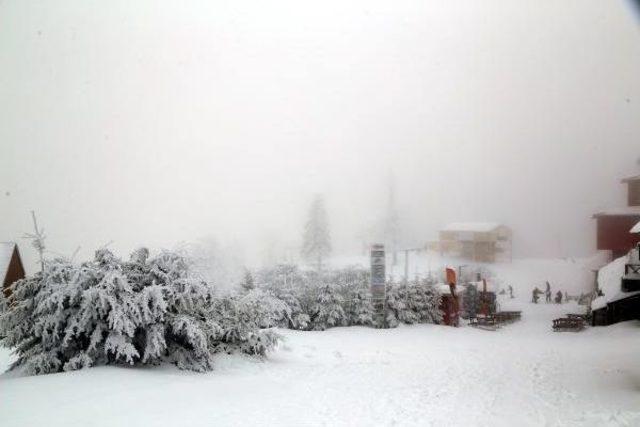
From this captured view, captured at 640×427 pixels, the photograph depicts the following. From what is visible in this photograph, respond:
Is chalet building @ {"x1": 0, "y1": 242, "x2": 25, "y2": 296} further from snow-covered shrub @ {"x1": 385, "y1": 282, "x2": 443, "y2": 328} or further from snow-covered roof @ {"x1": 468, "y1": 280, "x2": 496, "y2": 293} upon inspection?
snow-covered roof @ {"x1": 468, "y1": 280, "x2": 496, "y2": 293}

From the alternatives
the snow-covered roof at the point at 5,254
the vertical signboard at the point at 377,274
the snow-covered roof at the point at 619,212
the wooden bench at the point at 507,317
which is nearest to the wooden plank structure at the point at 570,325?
the wooden bench at the point at 507,317

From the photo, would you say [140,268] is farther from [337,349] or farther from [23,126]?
[23,126]

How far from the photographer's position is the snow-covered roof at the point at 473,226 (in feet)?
78.0

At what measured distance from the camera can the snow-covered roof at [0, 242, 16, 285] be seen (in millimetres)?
24312

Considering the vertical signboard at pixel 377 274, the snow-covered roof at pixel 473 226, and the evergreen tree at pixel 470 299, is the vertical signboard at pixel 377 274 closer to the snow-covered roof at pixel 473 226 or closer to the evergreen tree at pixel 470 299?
the evergreen tree at pixel 470 299

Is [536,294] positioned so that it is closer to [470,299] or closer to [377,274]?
[470,299]

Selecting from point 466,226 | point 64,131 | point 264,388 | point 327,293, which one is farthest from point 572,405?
point 64,131

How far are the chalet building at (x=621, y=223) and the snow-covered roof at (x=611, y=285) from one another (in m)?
1.62

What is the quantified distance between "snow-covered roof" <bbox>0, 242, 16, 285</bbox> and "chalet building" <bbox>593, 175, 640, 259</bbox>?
99.0ft

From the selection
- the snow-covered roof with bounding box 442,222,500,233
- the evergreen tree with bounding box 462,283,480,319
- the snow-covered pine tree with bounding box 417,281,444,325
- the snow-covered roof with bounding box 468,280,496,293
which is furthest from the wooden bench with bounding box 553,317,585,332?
the snow-covered roof with bounding box 442,222,500,233

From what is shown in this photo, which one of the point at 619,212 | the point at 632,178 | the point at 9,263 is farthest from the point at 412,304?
the point at 9,263

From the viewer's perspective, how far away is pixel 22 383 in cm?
623

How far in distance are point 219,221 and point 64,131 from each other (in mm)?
41147

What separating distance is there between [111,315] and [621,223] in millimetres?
21936
